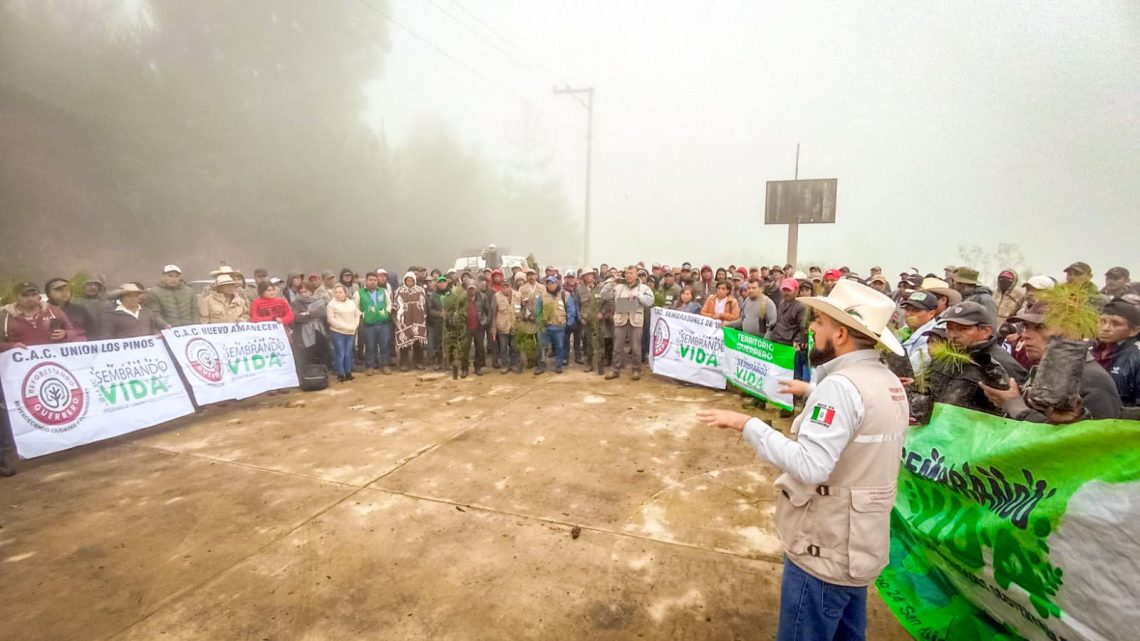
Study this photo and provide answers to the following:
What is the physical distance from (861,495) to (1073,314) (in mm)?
1349

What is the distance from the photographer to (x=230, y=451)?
5809 millimetres

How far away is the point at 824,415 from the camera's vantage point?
179 cm

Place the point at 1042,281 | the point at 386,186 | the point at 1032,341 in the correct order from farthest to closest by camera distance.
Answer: the point at 386,186 < the point at 1042,281 < the point at 1032,341

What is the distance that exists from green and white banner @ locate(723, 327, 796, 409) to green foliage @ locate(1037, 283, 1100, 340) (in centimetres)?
446

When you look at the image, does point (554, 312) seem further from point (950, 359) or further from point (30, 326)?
point (30, 326)

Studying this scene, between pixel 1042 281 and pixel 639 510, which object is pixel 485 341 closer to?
pixel 639 510

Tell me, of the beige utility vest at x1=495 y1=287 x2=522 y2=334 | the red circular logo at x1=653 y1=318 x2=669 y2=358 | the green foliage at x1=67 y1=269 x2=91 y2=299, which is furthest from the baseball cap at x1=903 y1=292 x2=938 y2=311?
the green foliage at x1=67 y1=269 x2=91 y2=299

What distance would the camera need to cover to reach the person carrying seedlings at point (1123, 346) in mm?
3045

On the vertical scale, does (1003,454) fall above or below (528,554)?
above

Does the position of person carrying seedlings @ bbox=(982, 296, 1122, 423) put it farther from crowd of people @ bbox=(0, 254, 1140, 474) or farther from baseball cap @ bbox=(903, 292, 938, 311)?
baseball cap @ bbox=(903, 292, 938, 311)

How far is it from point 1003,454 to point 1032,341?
152 cm

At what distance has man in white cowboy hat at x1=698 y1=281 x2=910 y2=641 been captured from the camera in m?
1.78

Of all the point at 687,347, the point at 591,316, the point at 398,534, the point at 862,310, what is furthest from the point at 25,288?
the point at 687,347

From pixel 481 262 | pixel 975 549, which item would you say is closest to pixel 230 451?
pixel 975 549
